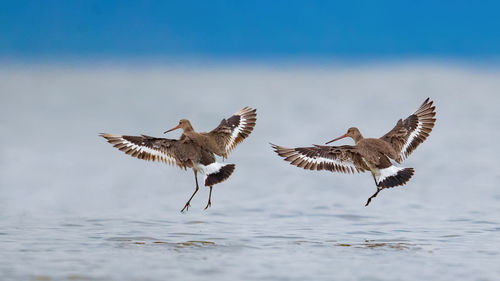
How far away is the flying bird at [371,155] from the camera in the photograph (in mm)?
12117

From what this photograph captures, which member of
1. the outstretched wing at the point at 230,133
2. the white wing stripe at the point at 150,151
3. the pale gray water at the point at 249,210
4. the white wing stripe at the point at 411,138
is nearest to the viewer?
the pale gray water at the point at 249,210

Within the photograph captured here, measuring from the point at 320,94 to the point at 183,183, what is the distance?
95.0 feet

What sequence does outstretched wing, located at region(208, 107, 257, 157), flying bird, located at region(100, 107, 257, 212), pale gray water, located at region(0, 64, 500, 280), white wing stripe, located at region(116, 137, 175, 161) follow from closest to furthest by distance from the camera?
pale gray water, located at region(0, 64, 500, 280) → flying bird, located at region(100, 107, 257, 212) → white wing stripe, located at region(116, 137, 175, 161) → outstretched wing, located at region(208, 107, 257, 157)

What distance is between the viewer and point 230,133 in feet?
42.2

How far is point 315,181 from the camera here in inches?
747

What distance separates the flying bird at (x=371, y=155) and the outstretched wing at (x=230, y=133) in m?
0.64

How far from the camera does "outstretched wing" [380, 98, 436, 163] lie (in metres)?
13.1

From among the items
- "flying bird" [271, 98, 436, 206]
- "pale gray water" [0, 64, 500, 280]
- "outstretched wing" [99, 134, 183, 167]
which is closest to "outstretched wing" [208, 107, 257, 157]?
"outstretched wing" [99, 134, 183, 167]

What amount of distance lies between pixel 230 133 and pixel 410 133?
2196 millimetres

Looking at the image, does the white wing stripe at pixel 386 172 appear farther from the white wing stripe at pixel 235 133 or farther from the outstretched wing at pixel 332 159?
the white wing stripe at pixel 235 133

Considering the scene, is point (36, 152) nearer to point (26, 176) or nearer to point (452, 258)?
point (26, 176)

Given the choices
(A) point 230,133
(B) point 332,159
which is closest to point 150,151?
(A) point 230,133

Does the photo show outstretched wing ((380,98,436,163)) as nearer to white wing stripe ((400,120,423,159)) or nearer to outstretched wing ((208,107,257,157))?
white wing stripe ((400,120,423,159))

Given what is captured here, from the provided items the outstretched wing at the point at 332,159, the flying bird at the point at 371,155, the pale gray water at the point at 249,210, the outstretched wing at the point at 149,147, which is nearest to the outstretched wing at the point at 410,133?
the flying bird at the point at 371,155
